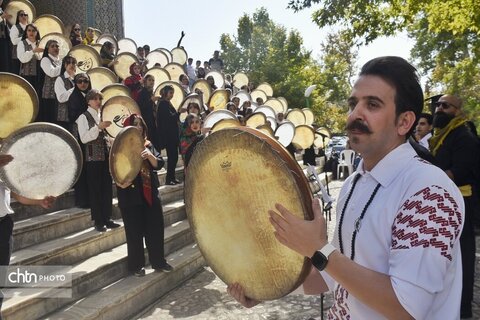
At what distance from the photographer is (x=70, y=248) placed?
15.7 feet

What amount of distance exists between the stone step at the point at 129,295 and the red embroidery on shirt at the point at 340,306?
10.1 feet

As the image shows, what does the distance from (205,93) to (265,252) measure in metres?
11.5

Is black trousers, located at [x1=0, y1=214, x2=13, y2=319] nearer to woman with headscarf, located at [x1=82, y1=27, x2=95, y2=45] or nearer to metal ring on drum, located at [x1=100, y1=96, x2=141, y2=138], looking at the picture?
metal ring on drum, located at [x1=100, y1=96, x2=141, y2=138]

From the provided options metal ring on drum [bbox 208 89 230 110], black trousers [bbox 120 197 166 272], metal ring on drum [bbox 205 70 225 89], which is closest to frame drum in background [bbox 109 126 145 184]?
black trousers [bbox 120 197 166 272]

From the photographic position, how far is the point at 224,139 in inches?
64.9

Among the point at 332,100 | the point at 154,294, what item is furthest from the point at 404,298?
the point at 332,100

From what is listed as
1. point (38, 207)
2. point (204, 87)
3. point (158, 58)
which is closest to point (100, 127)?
point (38, 207)

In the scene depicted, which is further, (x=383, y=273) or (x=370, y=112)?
(x=370, y=112)

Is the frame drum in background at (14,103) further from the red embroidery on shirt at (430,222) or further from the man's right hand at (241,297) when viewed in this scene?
the red embroidery on shirt at (430,222)

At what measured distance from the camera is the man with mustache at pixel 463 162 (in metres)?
4.09

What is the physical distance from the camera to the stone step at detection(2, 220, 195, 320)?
3.71 metres

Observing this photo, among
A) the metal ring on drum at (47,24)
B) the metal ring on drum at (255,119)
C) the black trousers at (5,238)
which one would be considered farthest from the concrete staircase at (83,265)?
the metal ring on drum at (47,24)

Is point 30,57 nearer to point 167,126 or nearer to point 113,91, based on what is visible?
point 113,91

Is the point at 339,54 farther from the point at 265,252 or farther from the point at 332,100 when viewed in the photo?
the point at 265,252
